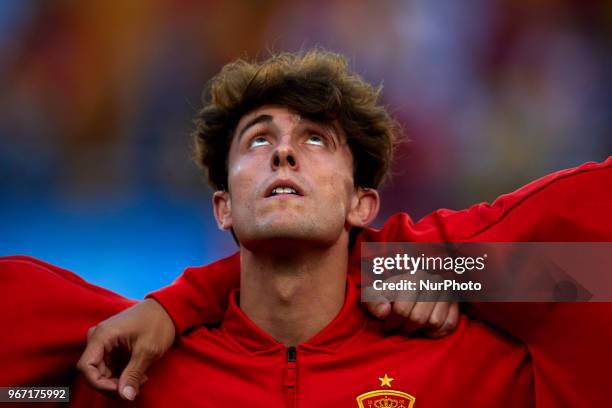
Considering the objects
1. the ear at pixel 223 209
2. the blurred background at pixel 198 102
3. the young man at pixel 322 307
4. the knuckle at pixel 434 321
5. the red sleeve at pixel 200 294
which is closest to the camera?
the young man at pixel 322 307

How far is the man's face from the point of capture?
188 centimetres

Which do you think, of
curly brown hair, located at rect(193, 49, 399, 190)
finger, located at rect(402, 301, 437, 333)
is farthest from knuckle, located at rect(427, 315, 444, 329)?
curly brown hair, located at rect(193, 49, 399, 190)

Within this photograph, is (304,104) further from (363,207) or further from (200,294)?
(200,294)

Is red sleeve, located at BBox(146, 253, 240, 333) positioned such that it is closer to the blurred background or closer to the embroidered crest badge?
the embroidered crest badge

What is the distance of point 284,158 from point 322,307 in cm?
43

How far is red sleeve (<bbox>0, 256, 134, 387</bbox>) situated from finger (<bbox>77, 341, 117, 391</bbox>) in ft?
0.57

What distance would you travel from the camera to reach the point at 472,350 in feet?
6.05

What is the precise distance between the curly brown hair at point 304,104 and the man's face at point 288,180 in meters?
0.05

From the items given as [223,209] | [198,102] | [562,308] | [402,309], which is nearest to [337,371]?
[402,309]

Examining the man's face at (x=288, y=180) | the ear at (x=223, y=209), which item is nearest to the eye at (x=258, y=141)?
the man's face at (x=288, y=180)

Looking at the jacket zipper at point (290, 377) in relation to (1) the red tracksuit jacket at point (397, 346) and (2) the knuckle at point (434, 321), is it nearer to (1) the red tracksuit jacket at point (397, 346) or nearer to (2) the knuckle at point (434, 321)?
(1) the red tracksuit jacket at point (397, 346)

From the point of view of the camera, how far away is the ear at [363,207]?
2180 millimetres

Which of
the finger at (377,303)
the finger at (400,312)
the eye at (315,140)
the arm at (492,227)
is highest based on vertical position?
the eye at (315,140)

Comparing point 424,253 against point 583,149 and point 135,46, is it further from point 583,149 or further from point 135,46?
point 135,46
